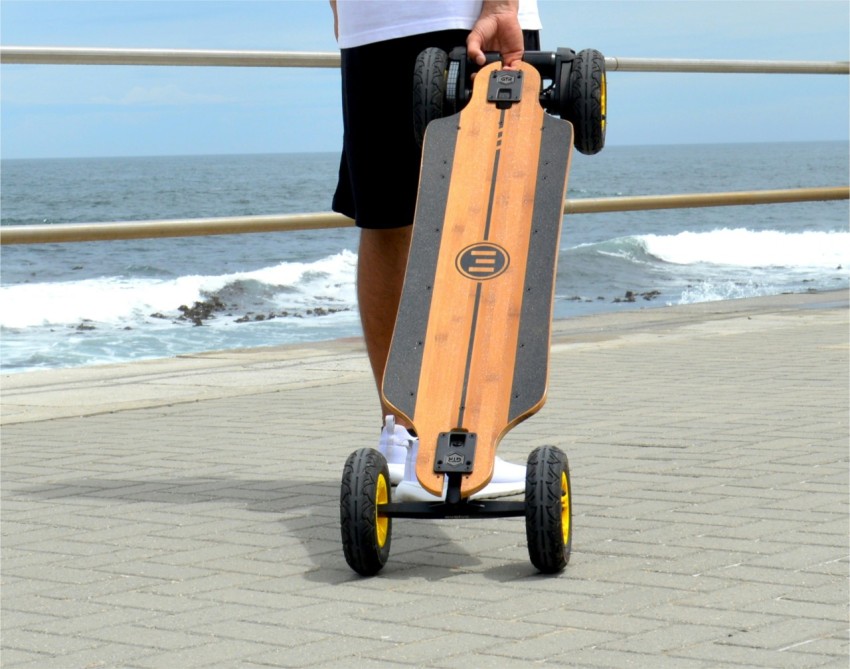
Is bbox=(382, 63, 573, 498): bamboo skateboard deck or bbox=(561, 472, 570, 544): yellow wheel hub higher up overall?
bbox=(382, 63, 573, 498): bamboo skateboard deck

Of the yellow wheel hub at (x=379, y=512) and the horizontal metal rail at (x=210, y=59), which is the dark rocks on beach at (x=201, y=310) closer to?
the horizontal metal rail at (x=210, y=59)

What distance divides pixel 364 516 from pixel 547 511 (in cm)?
37

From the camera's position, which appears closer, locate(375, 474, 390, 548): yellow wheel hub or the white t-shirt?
locate(375, 474, 390, 548): yellow wheel hub

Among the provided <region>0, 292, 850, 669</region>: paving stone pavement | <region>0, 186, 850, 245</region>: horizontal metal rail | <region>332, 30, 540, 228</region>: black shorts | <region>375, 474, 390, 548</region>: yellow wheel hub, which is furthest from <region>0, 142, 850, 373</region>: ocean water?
<region>375, 474, 390, 548</region>: yellow wheel hub

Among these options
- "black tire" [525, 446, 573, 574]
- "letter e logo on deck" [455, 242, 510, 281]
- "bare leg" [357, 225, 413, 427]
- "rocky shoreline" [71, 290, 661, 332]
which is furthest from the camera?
"rocky shoreline" [71, 290, 661, 332]

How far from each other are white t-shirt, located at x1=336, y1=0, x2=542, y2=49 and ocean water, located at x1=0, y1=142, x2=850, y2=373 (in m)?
7.33

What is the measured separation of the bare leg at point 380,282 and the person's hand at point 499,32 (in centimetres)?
57

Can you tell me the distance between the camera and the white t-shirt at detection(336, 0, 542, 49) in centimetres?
349

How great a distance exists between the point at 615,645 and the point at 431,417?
0.75m

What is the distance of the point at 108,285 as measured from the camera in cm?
2345

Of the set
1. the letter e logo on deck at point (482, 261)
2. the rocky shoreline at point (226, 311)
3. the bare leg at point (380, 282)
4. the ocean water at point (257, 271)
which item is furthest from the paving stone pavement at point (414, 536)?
the rocky shoreline at point (226, 311)

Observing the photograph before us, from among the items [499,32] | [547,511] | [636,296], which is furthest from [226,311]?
[547,511]

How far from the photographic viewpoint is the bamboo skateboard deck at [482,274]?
294 centimetres

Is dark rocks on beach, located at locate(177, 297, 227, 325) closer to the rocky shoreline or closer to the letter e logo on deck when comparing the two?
the rocky shoreline
